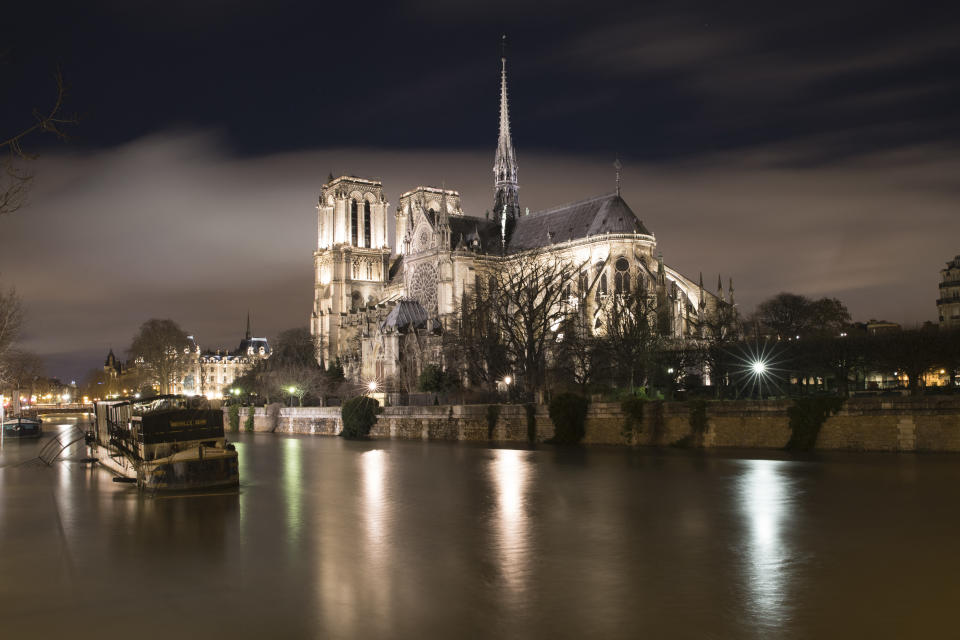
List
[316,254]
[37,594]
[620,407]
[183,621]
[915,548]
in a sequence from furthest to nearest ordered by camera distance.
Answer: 1. [316,254]
2. [620,407]
3. [915,548]
4. [37,594]
5. [183,621]

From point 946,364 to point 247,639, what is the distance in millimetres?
39807

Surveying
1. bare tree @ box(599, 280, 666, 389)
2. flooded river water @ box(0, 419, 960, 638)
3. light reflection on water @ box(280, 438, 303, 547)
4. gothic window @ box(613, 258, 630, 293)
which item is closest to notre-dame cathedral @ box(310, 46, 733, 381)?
gothic window @ box(613, 258, 630, 293)

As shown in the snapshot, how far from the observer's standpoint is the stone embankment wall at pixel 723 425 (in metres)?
28.4

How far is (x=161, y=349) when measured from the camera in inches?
4011

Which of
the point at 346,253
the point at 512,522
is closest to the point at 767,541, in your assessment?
the point at 512,522

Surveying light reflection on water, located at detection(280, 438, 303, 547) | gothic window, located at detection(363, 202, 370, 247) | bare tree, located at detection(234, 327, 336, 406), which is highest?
gothic window, located at detection(363, 202, 370, 247)

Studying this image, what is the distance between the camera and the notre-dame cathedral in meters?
71.6

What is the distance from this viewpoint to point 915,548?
13.6m

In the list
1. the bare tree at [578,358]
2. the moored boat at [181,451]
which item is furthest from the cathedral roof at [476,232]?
the moored boat at [181,451]

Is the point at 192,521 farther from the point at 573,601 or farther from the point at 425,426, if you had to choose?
the point at 425,426

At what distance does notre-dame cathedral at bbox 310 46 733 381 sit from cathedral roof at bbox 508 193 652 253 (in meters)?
0.14

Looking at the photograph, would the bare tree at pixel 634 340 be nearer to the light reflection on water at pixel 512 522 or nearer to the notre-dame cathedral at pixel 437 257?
the notre-dame cathedral at pixel 437 257

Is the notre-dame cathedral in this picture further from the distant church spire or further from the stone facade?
the stone facade

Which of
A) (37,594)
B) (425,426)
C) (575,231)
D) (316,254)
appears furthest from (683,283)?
(37,594)
